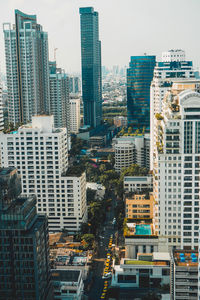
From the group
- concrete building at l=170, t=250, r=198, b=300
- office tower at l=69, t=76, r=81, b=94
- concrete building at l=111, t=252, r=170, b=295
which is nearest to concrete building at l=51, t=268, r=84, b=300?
concrete building at l=111, t=252, r=170, b=295

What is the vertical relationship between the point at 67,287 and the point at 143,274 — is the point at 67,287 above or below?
above

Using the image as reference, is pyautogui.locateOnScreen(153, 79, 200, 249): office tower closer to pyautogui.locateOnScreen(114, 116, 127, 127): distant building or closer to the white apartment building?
the white apartment building

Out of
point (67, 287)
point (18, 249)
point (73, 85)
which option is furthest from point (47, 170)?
point (73, 85)

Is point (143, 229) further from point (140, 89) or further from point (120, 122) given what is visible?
point (120, 122)

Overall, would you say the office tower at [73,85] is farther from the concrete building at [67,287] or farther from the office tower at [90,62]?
the concrete building at [67,287]

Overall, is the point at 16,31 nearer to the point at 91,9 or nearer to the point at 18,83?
the point at 18,83

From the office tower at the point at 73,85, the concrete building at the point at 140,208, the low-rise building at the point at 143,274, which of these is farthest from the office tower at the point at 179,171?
the office tower at the point at 73,85
